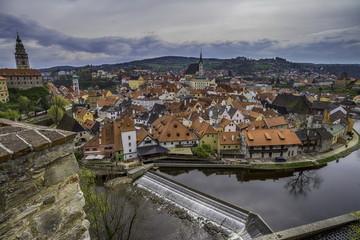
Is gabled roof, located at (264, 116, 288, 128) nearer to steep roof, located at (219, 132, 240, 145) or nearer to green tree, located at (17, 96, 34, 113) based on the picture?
steep roof, located at (219, 132, 240, 145)

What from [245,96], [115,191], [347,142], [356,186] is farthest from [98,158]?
[245,96]

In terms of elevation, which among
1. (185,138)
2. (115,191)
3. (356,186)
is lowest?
(356,186)

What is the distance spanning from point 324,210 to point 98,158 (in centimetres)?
2439

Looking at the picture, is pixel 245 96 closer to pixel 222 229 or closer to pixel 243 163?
pixel 243 163

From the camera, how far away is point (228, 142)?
27.1 meters

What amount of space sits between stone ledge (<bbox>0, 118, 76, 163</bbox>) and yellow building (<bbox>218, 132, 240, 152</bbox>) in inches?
1007

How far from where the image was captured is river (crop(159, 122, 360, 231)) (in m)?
17.4

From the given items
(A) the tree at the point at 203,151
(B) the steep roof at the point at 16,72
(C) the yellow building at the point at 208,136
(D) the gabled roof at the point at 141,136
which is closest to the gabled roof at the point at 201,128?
(C) the yellow building at the point at 208,136

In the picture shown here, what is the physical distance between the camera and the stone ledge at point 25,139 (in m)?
2.27

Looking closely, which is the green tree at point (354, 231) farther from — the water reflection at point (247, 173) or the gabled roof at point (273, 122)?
the gabled roof at point (273, 122)

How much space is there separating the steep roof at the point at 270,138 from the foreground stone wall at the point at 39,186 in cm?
2439

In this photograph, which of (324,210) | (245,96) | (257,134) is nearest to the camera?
(324,210)

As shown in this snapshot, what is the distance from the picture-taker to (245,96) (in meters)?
63.7

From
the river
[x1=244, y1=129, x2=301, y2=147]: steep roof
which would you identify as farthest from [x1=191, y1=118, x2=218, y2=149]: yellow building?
the river
